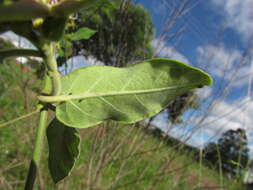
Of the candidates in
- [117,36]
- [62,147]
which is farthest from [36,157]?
[117,36]

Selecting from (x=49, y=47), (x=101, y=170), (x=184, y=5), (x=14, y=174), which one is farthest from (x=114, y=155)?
(x=14, y=174)

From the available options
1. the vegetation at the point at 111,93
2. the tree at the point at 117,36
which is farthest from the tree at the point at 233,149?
the vegetation at the point at 111,93

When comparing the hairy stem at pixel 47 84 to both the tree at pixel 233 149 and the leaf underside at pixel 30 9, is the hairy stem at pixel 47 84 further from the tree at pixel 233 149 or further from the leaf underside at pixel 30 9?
the tree at pixel 233 149

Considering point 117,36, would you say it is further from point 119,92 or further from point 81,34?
point 119,92

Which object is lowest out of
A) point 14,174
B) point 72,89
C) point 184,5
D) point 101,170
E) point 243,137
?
point 14,174

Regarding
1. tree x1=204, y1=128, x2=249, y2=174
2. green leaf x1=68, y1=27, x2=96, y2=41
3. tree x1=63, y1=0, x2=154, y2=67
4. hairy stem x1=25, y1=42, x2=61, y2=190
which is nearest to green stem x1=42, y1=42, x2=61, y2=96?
hairy stem x1=25, y1=42, x2=61, y2=190

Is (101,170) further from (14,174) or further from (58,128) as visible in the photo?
(14,174)
